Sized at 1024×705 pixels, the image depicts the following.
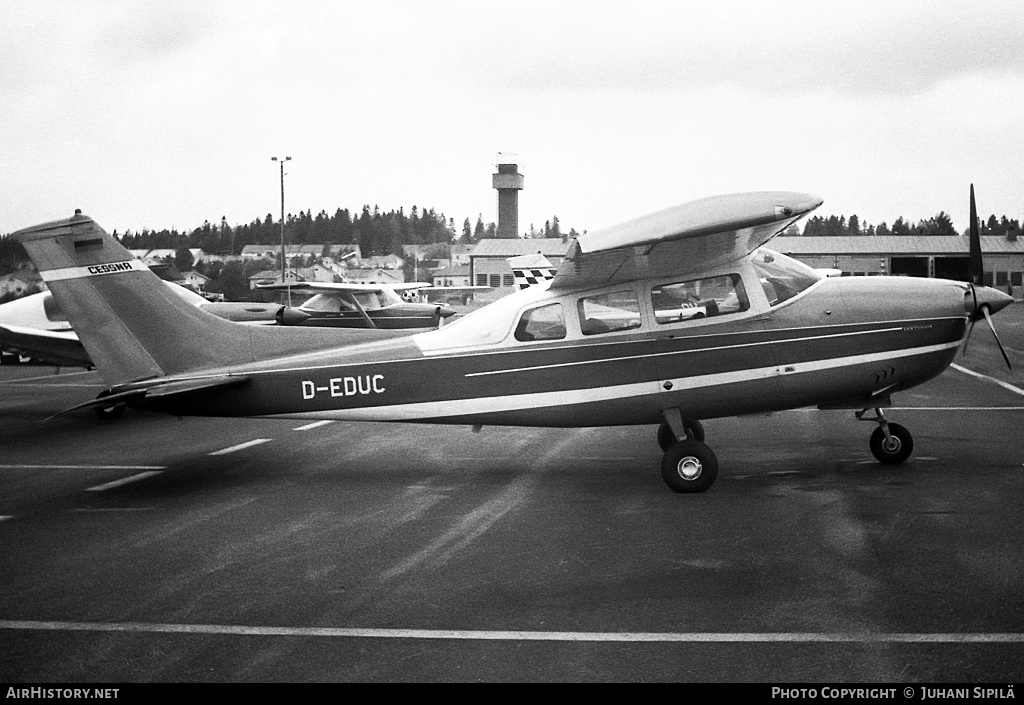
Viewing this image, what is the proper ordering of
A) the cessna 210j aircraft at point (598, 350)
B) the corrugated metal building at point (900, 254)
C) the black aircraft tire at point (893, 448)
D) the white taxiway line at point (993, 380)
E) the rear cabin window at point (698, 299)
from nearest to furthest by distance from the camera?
the cessna 210j aircraft at point (598, 350)
the rear cabin window at point (698, 299)
the black aircraft tire at point (893, 448)
the white taxiway line at point (993, 380)
the corrugated metal building at point (900, 254)

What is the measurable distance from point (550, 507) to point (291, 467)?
3496 mm

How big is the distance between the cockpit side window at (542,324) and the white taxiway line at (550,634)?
4497mm

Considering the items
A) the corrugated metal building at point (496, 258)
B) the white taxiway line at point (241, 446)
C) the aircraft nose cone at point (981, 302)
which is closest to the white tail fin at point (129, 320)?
the white taxiway line at point (241, 446)

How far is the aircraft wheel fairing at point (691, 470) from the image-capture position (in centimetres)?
827

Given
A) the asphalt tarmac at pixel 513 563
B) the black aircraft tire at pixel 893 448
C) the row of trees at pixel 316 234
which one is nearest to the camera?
the asphalt tarmac at pixel 513 563

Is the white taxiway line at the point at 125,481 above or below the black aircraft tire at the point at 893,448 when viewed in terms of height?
below

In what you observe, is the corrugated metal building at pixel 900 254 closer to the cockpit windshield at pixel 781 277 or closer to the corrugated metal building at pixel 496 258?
the corrugated metal building at pixel 496 258

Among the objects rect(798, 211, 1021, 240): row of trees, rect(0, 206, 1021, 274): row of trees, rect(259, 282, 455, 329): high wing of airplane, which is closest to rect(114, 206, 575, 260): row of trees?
rect(0, 206, 1021, 274): row of trees

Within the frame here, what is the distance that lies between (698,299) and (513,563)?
12.2 feet

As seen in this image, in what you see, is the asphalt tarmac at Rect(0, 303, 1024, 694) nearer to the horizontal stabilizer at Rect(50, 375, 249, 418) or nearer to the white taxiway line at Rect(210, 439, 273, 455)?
the white taxiway line at Rect(210, 439, 273, 455)

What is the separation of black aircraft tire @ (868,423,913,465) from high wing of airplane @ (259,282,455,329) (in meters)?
19.1

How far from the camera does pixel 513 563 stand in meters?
6.18

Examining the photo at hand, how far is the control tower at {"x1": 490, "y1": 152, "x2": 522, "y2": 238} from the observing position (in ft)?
366

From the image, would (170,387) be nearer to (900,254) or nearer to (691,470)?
(691,470)
